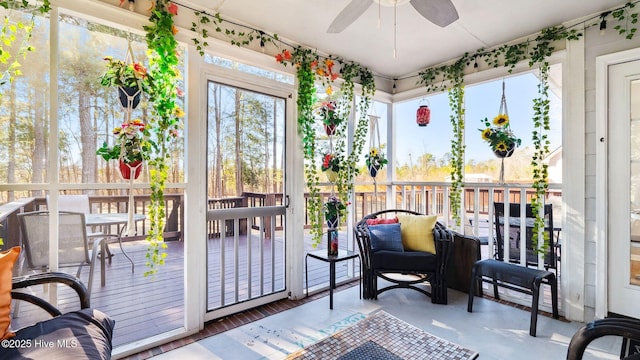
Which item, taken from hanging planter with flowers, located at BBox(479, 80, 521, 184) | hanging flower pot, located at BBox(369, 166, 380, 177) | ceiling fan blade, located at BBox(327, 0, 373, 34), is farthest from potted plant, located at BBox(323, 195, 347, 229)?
hanging planter with flowers, located at BBox(479, 80, 521, 184)

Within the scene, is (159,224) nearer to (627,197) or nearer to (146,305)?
(146,305)

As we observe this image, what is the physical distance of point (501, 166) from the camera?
3.35 metres

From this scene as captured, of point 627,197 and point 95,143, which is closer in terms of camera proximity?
point 95,143

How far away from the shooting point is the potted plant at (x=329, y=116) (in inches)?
129

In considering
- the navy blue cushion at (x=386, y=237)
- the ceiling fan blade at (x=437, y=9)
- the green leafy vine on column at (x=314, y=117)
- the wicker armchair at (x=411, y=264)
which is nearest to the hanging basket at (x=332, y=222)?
the green leafy vine on column at (x=314, y=117)

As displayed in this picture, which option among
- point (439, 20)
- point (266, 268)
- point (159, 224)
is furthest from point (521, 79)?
point (159, 224)

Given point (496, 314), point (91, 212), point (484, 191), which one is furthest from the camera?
point (484, 191)

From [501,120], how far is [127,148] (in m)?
3.41

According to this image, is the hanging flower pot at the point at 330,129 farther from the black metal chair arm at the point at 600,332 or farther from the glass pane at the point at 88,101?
the black metal chair arm at the point at 600,332

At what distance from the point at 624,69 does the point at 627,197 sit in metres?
1.06

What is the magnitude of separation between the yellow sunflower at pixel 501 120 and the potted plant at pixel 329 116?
5.36ft

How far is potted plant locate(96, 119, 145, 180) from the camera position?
6.88 feet

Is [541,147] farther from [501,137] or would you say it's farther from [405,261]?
[405,261]

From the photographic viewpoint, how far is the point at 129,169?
2170 mm
